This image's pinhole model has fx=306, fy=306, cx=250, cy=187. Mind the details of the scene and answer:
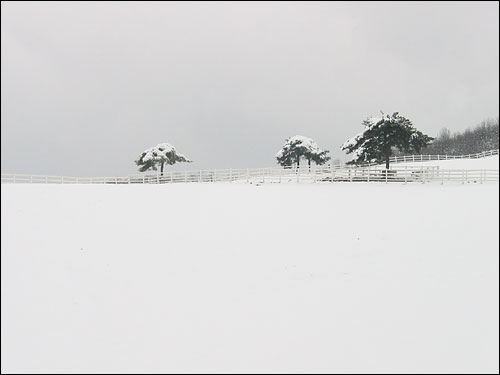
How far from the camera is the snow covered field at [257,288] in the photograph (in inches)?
274

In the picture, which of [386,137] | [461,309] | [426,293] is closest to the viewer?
[461,309]

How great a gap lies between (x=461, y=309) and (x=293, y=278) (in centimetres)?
456

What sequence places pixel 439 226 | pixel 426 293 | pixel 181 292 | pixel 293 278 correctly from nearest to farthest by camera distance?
pixel 426 293, pixel 181 292, pixel 293 278, pixel 439 226

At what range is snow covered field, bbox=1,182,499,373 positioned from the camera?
274 inches

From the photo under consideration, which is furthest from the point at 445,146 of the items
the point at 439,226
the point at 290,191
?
the point at 439,226

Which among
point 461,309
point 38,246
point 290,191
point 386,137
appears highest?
point 386,137

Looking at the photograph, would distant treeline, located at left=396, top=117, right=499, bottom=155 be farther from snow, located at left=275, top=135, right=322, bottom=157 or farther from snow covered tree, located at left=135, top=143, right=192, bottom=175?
snow covered tree, located at left=135, top=143, right=192, bottom=175

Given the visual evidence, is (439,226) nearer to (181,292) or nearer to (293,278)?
(293,278)

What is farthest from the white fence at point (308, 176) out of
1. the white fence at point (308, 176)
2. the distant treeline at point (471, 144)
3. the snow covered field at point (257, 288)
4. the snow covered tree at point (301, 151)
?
the distant treeline at point (471, 144)

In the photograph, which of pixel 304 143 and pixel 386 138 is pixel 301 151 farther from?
pixel 386 138

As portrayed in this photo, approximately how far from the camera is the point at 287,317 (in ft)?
26.6

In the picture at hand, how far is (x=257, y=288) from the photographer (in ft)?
31.1

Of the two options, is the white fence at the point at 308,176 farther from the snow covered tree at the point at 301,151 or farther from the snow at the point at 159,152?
the snow covered tree at the point at 301,151

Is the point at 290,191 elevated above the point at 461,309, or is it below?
above
